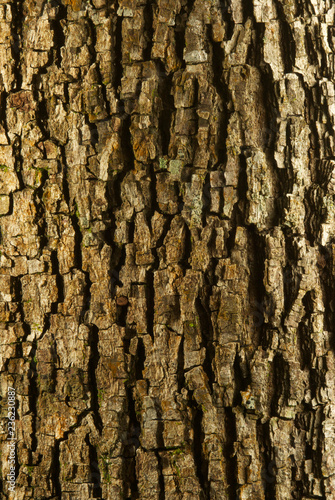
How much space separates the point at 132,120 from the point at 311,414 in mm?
905

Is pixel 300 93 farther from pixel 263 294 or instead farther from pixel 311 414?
pixel 311 414

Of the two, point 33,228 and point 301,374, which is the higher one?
point 33,228

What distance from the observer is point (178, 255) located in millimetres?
1235

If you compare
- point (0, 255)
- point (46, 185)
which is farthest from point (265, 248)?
point (0, 255)

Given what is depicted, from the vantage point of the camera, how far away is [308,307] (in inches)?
49.2

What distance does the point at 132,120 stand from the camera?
1250 mm

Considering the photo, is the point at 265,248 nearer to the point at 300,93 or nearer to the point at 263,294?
the point at 263,294

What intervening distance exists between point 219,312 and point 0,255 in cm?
62

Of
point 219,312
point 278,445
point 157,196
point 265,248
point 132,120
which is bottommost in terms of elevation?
point 278,445

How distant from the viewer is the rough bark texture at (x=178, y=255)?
48.0 inches

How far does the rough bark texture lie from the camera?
122 centimetres

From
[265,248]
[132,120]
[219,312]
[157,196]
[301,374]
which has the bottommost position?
[301,374]

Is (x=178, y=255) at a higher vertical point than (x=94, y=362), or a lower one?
higher

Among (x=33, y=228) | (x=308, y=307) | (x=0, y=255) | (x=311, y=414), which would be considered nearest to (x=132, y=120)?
(x=33, y=228)
